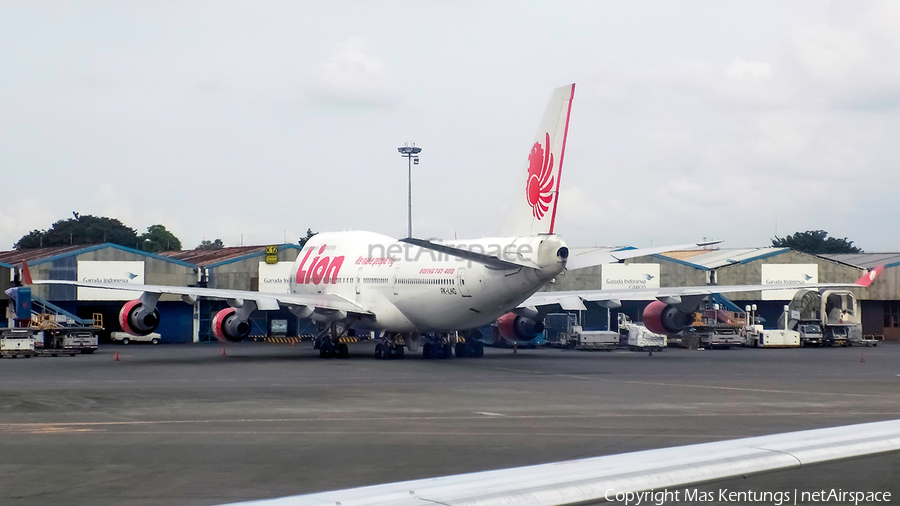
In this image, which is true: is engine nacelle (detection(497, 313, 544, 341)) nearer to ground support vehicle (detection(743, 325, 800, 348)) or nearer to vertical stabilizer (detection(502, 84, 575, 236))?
vertical stabilizer (detection(502, 84, 575, 236))

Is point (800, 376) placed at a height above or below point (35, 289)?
below

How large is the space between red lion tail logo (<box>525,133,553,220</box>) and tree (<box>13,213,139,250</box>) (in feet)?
316

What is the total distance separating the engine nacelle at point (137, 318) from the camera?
43.5 m

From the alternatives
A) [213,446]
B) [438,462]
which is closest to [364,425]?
[213,446]

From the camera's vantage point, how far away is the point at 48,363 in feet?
140

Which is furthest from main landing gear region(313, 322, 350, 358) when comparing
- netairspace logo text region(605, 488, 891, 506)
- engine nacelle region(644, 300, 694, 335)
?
netairspace logo text region(605, 488, 891, 506)

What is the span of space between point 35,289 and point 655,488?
2633 inches

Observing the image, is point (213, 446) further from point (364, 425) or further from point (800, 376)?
point (800, 376)

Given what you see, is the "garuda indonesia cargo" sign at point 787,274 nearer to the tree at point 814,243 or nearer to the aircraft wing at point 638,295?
the aircraft wing at point 638,295

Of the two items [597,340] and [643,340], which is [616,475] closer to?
[597,340]

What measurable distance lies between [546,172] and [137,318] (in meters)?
19.9

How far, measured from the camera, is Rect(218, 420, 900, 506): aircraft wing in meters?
4.59

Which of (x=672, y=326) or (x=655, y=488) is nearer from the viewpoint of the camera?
(x=655, y=488)

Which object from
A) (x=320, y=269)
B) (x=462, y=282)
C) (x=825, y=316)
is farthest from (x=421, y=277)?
(x=825, y=316)
